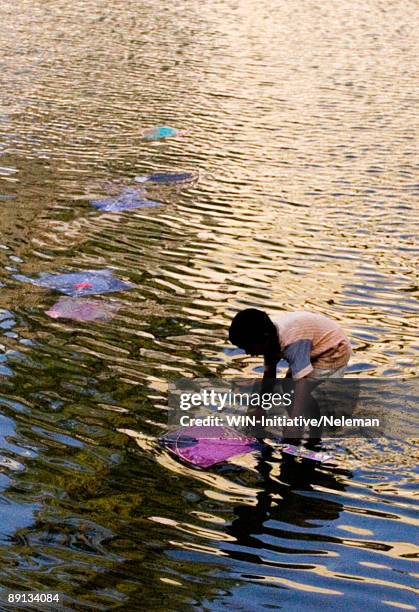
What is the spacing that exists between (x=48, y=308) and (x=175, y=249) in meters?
2.59

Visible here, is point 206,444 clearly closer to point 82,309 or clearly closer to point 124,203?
point 82,309

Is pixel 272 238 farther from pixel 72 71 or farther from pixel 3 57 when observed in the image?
pixel 3 57

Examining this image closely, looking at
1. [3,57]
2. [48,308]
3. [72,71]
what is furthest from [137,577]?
[3,57]

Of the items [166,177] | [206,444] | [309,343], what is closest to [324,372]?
[309,343]

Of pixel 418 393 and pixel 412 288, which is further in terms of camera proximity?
pixel 412 288

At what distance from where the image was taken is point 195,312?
11109 mm

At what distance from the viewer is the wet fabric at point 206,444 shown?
8.10 metres

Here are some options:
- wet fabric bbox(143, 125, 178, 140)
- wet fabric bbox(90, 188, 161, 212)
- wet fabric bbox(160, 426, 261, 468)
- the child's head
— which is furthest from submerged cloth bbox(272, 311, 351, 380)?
wet fabric bbox(143, 125, 178, 140)

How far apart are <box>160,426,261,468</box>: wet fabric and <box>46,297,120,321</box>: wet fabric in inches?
104

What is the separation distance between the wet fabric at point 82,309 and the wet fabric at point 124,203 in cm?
380

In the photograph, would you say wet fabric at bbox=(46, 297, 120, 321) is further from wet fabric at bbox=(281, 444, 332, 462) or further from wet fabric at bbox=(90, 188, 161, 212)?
wet fabric at bbox=(90, 188, 161, 212)

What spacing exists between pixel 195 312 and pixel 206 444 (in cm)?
300

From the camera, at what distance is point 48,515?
7.26 meters

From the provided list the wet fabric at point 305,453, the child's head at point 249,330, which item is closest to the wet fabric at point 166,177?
the wet fabric at point 305,453
